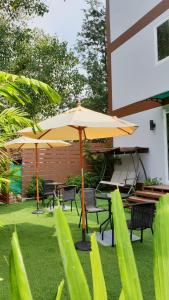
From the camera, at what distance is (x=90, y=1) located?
94.3 feet

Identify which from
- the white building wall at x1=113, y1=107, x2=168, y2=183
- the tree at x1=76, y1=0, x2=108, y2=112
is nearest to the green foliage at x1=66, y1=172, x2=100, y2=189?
the white building wall at x1=113, y1=107, x2=168, y2=183

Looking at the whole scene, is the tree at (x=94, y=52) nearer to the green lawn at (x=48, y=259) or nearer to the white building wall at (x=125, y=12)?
the white building wall at (x=125, y=12)

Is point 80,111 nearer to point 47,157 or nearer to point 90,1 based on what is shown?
point 47,157

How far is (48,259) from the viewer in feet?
17.9

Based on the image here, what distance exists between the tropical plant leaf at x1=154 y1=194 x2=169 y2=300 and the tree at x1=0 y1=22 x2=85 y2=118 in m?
16.2

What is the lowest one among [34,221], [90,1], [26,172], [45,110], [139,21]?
[34,221]

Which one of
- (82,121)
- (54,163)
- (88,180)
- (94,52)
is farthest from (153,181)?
(94,52)

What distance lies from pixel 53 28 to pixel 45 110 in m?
→ 6.02

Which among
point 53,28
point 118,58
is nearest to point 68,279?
point 118,58

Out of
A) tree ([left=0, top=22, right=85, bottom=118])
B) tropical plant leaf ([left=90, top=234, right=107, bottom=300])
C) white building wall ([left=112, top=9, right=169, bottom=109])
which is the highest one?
tree ([left=0, top=22, right=85, bottom=118])

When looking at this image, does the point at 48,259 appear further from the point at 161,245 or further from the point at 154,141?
the point at 154,141

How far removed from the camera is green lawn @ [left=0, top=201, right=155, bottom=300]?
425 cm

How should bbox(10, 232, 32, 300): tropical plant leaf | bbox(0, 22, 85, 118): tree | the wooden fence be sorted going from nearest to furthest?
bbox(10, 232, 32, 300): tropical plant leaf → the wooden fence → bbox(0, 22, 85, 118): tree

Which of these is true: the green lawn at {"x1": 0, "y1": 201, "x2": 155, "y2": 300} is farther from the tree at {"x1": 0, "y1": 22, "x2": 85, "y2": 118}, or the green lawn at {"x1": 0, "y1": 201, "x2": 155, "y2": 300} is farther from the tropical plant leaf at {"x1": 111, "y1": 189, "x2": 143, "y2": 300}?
the tree at {"x1": 0, "y1": 22, "x2": 85, "y2": 118}
